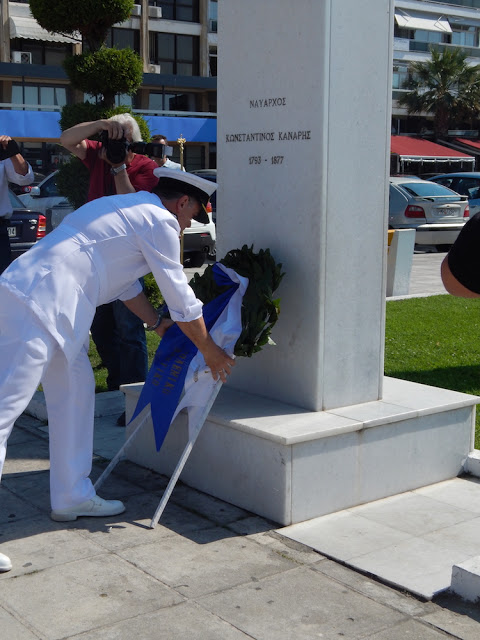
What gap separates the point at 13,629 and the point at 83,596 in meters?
0.37

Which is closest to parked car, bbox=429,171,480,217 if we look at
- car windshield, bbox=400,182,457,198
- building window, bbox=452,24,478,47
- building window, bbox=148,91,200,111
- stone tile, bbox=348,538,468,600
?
car windshield, bbox=400,182,457,198

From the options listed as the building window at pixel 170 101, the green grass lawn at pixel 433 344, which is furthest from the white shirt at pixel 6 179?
the building window at pixel 170 101

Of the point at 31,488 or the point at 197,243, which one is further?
the point at 197,243

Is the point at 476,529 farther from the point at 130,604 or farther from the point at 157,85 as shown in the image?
the point at 157,85

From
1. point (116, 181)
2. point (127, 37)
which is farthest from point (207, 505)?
point (127, 37)

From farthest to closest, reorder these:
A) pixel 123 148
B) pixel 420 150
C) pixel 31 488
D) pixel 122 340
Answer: pixel 420 150, pixel 122 340, pixel 123 148, pixel 31 488

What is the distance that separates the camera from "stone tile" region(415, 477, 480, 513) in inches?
199

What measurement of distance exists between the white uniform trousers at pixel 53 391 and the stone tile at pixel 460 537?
1789mm

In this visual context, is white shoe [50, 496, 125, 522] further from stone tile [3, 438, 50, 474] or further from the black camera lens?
the black camera lens

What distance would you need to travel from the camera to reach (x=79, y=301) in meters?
4.31

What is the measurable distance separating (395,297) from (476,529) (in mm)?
8284

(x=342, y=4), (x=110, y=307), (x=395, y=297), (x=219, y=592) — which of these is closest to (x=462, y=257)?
(x=219, y=592)

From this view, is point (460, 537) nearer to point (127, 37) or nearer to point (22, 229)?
point (22, 229)

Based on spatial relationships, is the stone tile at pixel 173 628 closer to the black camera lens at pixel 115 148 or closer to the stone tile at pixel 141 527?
the stone tile at pixel 141 527
